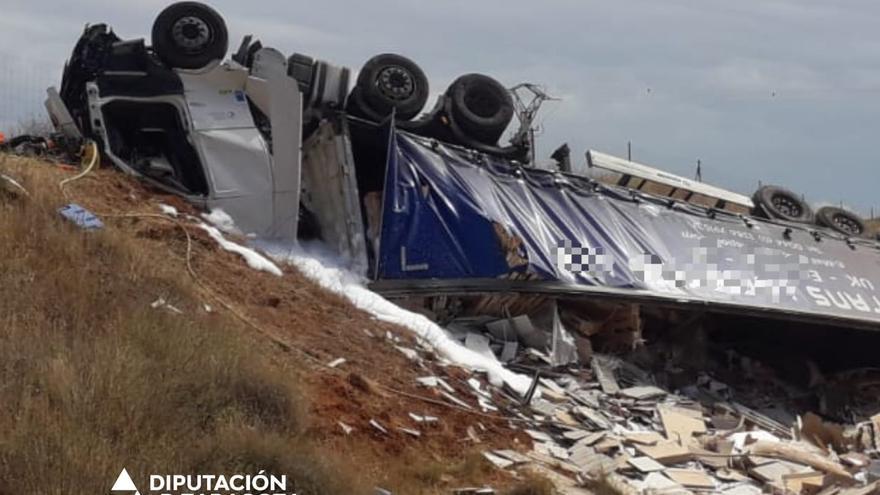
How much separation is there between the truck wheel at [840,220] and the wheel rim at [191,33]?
9431 millimetres

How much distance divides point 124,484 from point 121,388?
36.4 inches

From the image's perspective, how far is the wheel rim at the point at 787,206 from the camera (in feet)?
55.2

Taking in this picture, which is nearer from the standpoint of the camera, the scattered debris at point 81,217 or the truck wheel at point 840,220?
the scattered debris at point 81,217

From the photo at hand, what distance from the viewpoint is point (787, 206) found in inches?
668

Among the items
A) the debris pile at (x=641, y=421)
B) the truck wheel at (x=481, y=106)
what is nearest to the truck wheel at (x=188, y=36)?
the truck wheel at (x=481, y=106)

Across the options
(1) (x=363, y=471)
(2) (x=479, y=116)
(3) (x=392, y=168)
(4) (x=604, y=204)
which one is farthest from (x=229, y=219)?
→ (1) (x=363, y=471)

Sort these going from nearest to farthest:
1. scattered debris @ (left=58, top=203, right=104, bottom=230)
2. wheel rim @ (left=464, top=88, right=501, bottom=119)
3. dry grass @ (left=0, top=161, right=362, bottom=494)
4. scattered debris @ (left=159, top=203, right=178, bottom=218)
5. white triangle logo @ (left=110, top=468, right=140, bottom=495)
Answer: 1. white triangle logo @ (left=110, top=468, right=140, bottom=495)
2. dry grass @ (left=0, top=161, right=362, bottom=494)
3. scattered debris @ (left=58, top=203, right=104, bottom=230)
4. scattered debris @ (left=159, top=203, right=178, bottom=218)
5. wheel rim @ (left=464, top=88, right=501, bottom=119)

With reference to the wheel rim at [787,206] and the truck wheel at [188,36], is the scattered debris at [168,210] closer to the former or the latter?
the truck wheel at [188,36]

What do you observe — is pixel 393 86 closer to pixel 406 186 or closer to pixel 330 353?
pixel 406 186

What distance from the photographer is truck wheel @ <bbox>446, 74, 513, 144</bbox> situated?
46.8ft

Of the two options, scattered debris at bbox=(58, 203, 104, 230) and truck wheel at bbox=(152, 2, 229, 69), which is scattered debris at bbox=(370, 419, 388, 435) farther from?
truck wheel at bbox=(152, 2, 229, 69)

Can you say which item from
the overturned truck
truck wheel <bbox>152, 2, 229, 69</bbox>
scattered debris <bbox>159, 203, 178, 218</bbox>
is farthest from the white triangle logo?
truck wheel <bbox>152, 2, 229, 69</bbox>

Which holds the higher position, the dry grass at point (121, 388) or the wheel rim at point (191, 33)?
the wheel rim at point (191, 33)

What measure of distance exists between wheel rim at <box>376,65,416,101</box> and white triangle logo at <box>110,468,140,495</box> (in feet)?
28.7
